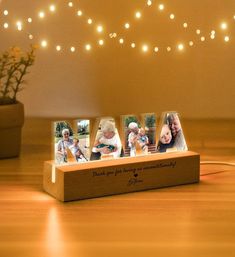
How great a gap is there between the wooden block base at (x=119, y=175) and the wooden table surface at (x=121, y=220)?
42mm

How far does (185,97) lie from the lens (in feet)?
15.7

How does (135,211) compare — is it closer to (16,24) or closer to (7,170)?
(7,170)

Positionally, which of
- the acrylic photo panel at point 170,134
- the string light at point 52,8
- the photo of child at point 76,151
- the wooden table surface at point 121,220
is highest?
the string light at point 52,8

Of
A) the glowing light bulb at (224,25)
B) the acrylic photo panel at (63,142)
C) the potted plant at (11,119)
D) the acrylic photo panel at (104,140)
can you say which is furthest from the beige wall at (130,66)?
the acrylic photo panel at (63,142)

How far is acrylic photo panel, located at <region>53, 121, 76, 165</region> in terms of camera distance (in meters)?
2.88

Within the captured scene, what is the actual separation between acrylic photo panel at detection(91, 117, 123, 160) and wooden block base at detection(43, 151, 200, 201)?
1.6 inches

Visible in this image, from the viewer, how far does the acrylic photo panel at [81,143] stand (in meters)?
2.93

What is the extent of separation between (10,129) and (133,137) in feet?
2.82

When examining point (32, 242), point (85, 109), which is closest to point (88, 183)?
point (32, 242)

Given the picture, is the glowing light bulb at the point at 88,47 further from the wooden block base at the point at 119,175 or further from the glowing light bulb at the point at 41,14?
the wooden block base at the point at 119,175

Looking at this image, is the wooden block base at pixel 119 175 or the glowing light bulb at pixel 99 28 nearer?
the wooden block base at pixel 119 175

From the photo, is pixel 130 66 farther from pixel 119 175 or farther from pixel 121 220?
pixel 121 220

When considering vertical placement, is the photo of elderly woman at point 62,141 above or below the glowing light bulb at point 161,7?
below

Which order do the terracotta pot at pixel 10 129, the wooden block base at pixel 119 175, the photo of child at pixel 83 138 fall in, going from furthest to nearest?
the terracotta pot at pixel 10 129, the photo of child at pixel 83 138, the wooden block base at pixel 119 175
